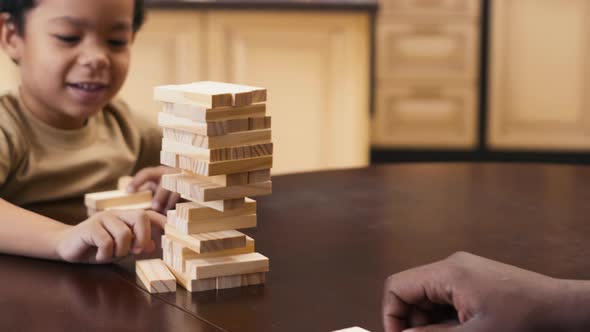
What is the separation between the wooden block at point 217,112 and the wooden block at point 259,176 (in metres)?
0.07

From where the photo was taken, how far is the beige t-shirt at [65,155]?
1.67m

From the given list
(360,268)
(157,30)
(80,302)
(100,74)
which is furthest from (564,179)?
(157,30)

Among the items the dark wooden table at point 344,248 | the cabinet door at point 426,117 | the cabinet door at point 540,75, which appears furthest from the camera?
the cabinet door at point 426,117

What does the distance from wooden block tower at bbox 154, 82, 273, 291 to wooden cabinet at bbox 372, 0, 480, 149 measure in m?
4.53

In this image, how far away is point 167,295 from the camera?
1.07 meters

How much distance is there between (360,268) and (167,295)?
249mm

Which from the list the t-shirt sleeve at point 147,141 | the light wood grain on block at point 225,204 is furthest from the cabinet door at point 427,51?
the light wood grain on block at point 225,204

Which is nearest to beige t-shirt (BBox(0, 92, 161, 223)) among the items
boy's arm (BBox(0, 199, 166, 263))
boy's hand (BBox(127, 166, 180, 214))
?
boy's hand (BBox(127, 166, 180, 214))

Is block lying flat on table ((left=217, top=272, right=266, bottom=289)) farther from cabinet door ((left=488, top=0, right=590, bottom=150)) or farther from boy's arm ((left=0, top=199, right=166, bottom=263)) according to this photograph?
cabinet door ((left=488, top=0, right=590, bottom=150))

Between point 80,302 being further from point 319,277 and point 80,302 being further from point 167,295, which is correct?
point 319,277

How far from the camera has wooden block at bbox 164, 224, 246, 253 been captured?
1098 millimetres

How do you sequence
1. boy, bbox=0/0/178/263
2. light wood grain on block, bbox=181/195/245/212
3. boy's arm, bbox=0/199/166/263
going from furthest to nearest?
boy, bbox=0/0/178/263 → boy's arm, bbox=0/199/166/263 → light wood grain on block, bbox=181/195/245/212

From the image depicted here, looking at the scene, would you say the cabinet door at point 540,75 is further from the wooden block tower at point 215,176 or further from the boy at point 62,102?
the wooden block tower at point 215,176

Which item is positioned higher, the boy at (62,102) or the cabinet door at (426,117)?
the boy at (62,102)
